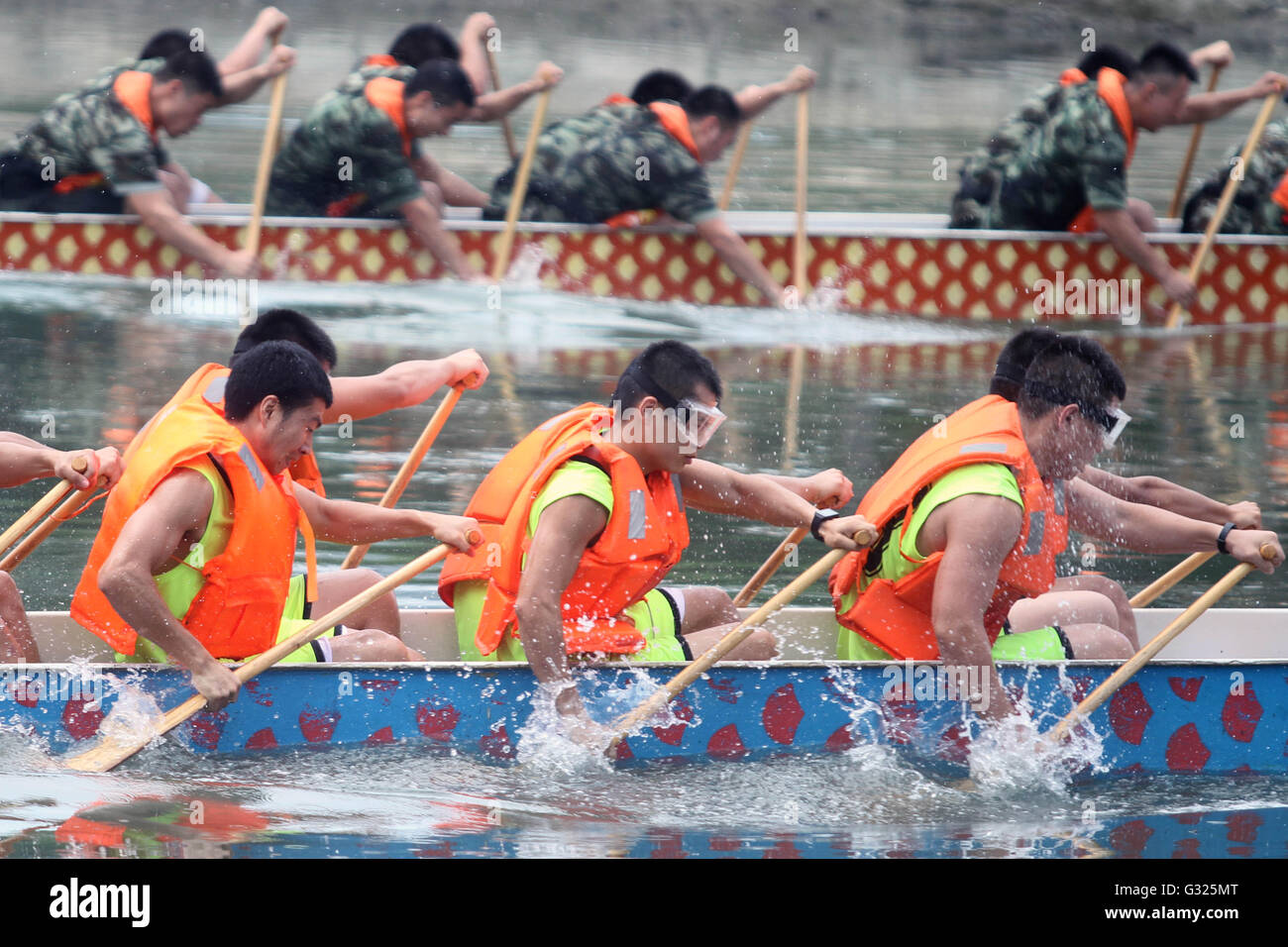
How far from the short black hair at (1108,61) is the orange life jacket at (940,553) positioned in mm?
6362

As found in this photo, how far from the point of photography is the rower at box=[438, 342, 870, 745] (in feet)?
16.5

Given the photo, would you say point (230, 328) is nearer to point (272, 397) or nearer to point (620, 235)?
point (620, 235)

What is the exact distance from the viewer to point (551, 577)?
500 cm

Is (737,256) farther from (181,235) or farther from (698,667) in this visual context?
(698,667)

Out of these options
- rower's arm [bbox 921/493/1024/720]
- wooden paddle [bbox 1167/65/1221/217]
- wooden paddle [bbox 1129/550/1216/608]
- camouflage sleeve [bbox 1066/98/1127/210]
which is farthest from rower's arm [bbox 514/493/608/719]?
wooden paddle [bbox 1167/65/1221/217]

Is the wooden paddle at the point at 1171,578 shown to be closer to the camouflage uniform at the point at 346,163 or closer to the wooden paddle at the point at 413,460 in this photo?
the wooden paddle at the point at 413,460

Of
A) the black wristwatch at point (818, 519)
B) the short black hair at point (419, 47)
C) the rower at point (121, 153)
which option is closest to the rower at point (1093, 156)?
the short black hair at point (419, 47)

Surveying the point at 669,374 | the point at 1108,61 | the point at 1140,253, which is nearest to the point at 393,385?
the point at 669,374

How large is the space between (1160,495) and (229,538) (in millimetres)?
2787

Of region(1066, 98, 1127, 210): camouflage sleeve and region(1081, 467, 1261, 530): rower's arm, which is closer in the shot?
region(1081, 467, 1261, 530): rower's arm

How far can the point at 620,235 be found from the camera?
11164 mm

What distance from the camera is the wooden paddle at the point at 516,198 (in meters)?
10.8

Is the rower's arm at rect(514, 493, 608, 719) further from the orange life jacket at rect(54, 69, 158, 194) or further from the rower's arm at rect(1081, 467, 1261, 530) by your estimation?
the orange life jacket at rect(54, 69, 158, 194)

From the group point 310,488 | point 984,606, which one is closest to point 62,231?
point 310,488
